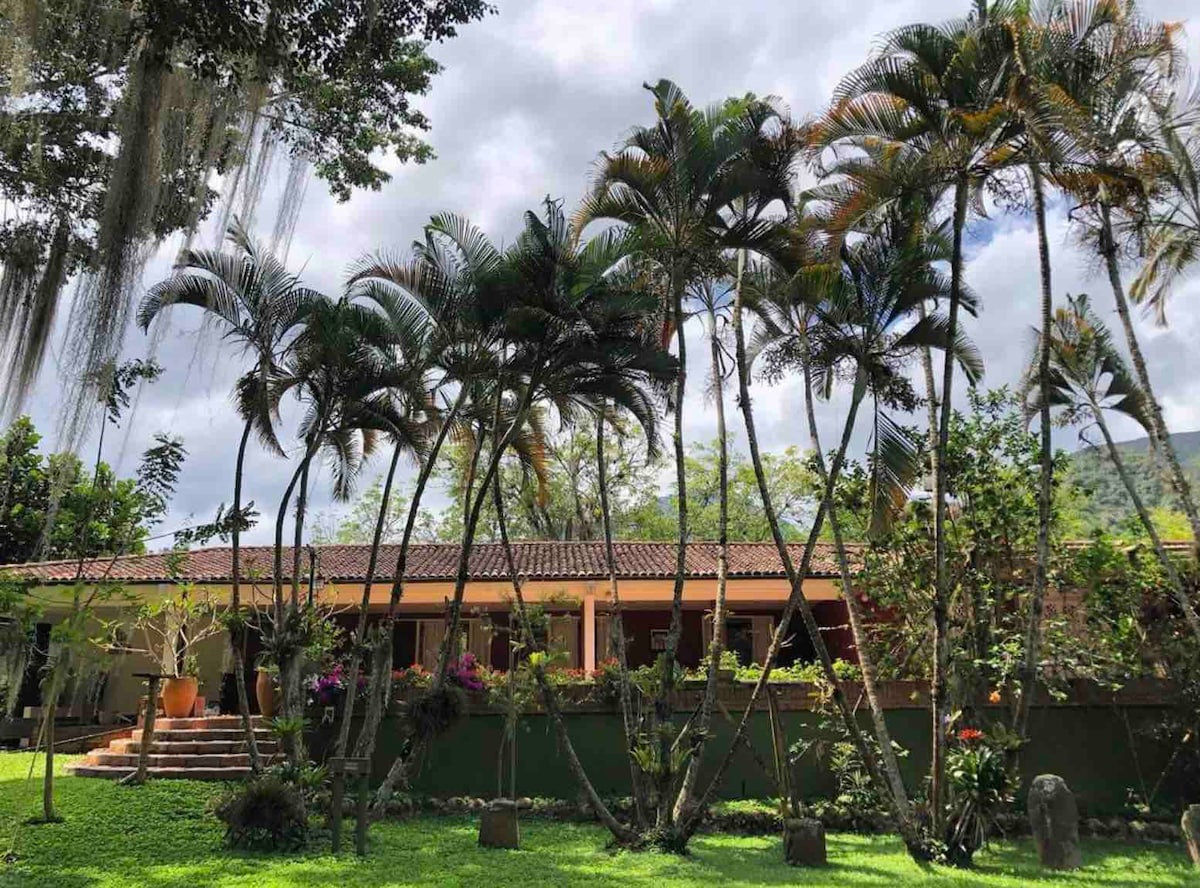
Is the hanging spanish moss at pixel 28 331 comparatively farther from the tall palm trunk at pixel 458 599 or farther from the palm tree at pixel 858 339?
the palm tree at pixel 858 339

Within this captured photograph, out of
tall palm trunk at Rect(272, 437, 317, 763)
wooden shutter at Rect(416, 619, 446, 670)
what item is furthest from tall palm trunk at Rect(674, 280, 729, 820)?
wooden shutter at Rect(416, 619, 446, 670)

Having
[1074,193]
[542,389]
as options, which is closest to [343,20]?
[542,389]

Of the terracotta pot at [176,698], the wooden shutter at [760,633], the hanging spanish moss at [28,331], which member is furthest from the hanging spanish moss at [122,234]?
the wooden shutter at [760,633]

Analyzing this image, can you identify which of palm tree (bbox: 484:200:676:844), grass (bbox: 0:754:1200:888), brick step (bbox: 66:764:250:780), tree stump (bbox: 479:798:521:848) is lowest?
grass (bbox: 0:754:1200:888)

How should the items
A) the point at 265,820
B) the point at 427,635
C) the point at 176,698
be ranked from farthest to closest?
the point at 427,635, the point at 176,698, the point at 265,820

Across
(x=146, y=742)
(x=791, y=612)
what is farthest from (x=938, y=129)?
(x=146, y=742)

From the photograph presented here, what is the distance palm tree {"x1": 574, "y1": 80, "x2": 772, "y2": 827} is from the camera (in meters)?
8.29

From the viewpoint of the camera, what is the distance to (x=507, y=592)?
14.1 m

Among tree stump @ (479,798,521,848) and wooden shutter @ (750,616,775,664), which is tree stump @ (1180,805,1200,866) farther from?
wooden shutter @ (750,616,775,664)

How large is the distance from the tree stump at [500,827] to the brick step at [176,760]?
4178mm

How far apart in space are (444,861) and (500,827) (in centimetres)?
84

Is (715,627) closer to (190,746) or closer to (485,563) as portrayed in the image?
(190,746)

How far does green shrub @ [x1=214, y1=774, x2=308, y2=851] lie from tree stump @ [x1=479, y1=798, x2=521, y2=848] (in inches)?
62.7

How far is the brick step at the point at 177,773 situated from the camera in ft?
35.1
